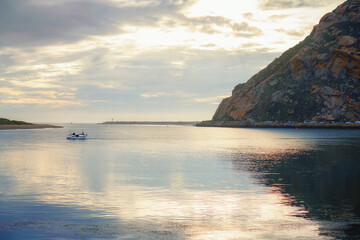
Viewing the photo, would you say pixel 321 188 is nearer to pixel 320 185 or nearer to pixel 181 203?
pixel 320 185

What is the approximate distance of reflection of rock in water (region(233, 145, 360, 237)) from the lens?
23938 millimetres

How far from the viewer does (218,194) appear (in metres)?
32.3

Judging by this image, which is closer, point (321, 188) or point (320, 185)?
point (321, 188)

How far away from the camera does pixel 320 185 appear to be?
118ft

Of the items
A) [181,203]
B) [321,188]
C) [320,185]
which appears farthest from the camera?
[320,185]

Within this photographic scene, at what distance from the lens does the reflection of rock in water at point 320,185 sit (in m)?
23.9

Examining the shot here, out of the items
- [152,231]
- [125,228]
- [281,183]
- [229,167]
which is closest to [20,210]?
[125,228]

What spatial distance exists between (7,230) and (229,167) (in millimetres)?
36650

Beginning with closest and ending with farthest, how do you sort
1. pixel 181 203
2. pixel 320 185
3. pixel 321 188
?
pixel 181 203 < pixel 321 188 < pixel 320 185

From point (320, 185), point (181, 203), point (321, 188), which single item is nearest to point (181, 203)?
point (181, 203)

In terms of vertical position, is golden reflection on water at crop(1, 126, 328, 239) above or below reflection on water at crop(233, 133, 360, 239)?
below

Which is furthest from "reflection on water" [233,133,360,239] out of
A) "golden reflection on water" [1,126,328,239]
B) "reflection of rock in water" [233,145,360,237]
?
"golden reflection on water" [1,126,328,239]

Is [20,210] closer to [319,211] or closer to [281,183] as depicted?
[319,211]

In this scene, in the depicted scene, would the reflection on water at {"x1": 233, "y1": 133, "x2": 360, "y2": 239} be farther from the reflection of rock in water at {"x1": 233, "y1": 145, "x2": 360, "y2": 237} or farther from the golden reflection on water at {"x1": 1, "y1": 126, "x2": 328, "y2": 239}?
the golden reflection on water at {"x1": 1, "y1": 126, "x2": 328, "y2": 239}
